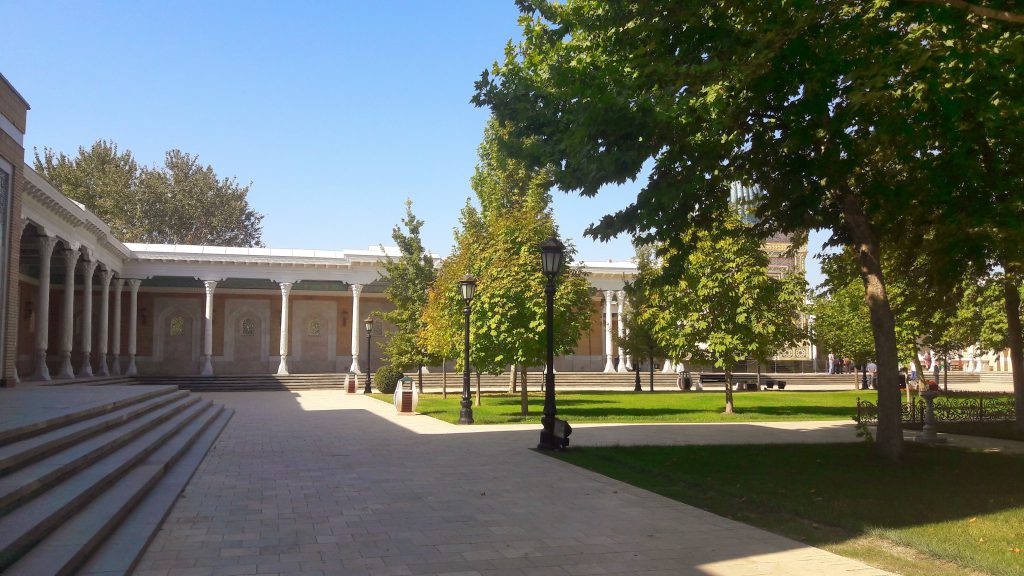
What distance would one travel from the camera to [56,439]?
927cm

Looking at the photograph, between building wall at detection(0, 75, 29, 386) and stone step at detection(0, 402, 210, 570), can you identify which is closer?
stone step at detection(0, 402, 210, 570)

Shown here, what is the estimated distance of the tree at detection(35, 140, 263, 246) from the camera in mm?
56094

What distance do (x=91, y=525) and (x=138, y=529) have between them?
47cm

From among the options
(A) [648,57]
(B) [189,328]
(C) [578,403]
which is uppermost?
(A) [648,57]

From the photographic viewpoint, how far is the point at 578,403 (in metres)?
29.6

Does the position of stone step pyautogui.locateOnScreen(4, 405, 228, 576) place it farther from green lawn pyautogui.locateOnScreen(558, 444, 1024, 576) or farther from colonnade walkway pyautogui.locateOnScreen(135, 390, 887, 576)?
green lawn pyautogui.locateOnScreen(558, 444, 1024, 576)

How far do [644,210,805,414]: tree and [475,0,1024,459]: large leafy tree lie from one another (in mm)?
11399

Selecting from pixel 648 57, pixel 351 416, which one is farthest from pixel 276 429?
pixel 648 57

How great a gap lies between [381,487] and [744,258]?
17.3m

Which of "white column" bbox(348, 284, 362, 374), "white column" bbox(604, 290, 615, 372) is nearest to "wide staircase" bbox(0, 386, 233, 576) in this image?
"white column" bbox(348, 284, 362, 374)

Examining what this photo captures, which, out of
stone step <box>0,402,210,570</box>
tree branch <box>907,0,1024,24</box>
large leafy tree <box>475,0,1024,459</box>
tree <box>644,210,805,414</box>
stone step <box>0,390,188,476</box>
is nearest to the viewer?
stone step <box>0,402,210,570</box>

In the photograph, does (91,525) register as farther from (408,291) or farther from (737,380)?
(737,380)

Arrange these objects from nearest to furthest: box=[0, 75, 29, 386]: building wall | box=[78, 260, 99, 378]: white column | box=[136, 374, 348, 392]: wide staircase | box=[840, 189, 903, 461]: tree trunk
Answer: box=[840, 189, 903, 461]: tree trunk < box=[0, 75, 29, 386]: building wall < box=[78, 260, 99, 378]: white column < box=[136, 374, 348, 392]: wide staircase

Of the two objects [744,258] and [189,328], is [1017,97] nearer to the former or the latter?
[744,258]
